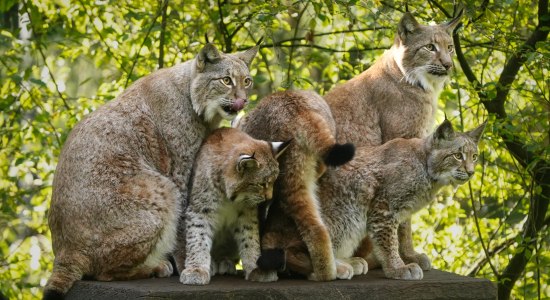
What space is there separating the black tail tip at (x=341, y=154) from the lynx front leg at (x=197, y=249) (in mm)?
1076

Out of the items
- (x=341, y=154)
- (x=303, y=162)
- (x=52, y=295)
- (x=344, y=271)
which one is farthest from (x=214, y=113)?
(x=52, y=295)

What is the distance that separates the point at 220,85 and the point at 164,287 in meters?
1.72

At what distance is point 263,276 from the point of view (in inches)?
259

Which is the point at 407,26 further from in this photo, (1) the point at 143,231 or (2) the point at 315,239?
(1) the point at 143,231

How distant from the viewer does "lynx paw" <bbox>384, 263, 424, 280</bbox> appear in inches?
266

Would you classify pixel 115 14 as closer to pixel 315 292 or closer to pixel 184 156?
pixel 184 156

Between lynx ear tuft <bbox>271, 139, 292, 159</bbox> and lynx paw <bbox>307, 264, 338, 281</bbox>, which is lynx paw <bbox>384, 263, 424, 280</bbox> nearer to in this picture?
lynx paw <bbox>307, 264, 338, 281</bbox>

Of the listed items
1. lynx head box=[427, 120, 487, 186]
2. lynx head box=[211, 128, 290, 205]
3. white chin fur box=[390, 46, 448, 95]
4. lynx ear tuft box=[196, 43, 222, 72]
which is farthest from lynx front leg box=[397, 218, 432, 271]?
lynx ear tuft box=[196, 43, 222, 72]

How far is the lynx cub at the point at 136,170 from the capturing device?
21.7 feet

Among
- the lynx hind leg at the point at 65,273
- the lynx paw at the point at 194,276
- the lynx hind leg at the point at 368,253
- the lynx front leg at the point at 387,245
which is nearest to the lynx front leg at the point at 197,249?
the lynx paw at the point at 194,276

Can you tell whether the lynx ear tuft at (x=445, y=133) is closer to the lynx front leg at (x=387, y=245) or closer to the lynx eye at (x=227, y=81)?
the lynx front leg at (x=387, y=245)

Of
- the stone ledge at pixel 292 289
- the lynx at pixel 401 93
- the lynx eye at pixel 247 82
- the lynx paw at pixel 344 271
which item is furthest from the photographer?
the lynx at pixel 401 93

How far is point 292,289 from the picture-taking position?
6348mm

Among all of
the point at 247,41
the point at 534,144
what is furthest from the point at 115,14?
the point at 534,144
